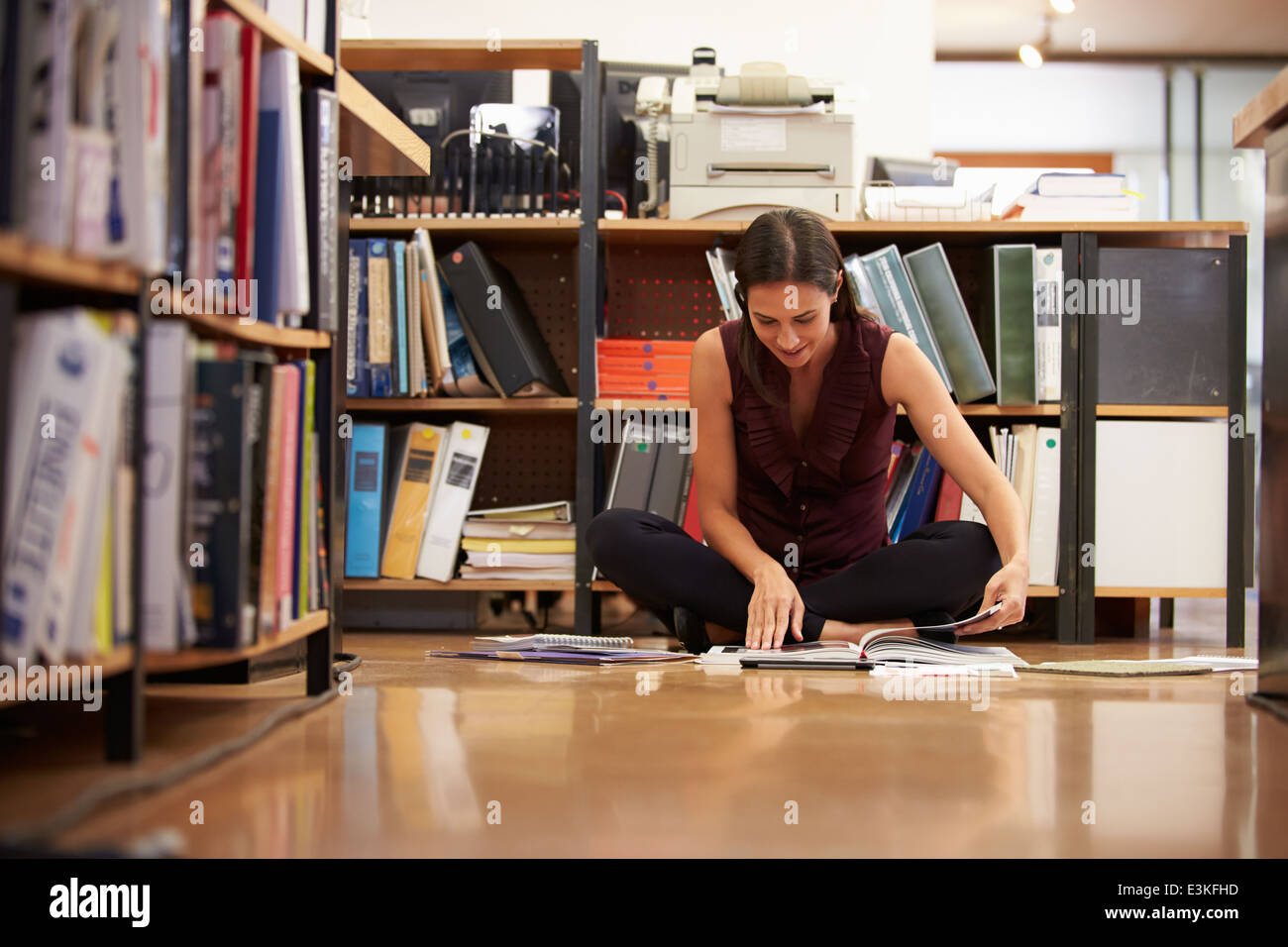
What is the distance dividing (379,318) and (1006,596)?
137cm

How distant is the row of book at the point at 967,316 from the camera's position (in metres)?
2.25

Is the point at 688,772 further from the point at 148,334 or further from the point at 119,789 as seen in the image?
the point at 148,334

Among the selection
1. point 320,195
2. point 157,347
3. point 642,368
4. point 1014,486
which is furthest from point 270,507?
point 1014,486

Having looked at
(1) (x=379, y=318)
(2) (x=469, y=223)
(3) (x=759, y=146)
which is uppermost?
(3) (x=759, y=146)

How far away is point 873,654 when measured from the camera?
5.09ft

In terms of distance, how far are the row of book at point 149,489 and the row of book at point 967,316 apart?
4.88 ft

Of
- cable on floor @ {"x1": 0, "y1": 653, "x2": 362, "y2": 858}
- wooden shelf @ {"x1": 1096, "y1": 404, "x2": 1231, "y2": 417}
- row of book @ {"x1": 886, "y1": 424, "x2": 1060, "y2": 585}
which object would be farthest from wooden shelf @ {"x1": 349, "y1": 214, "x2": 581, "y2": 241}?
cable on floor @ {"x1": 0, "y1": 653, "x2": 362, "y2": 858}

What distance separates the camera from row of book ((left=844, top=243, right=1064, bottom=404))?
2250 millimetres

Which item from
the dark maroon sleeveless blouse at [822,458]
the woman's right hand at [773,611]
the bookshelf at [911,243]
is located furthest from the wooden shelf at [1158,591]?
the woman's right hand at [773,611]

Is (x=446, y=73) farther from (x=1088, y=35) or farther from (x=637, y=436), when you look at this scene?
(x=1088, y=35)

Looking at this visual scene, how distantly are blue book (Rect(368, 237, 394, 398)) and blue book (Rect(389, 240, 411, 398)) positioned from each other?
0.01 m

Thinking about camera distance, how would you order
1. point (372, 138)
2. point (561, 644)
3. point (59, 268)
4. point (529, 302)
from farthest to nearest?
point (529, 302), point (561, 644), point (372, 138), point (59, 268)

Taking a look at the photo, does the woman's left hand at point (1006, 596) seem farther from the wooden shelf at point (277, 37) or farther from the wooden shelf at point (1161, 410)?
the wooden shelf at point (277, 37)

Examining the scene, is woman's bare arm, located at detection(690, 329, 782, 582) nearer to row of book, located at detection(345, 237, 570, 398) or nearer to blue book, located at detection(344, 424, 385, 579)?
row of book, located at detection(345, 237, 570, 398)
